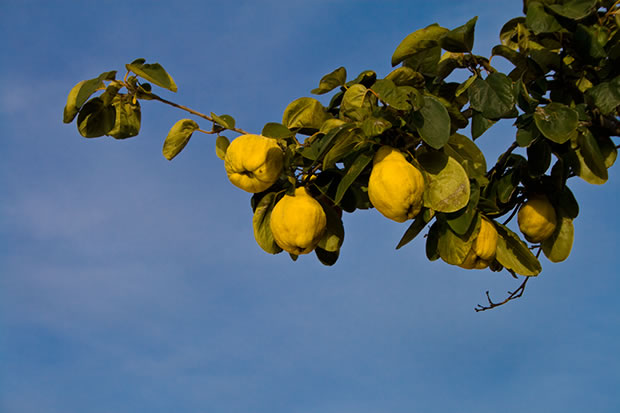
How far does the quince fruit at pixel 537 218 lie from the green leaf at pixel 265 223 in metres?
0.97

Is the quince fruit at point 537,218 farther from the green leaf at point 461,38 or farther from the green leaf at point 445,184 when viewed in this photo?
the green leaf at point 461,38

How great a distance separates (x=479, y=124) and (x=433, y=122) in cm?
23

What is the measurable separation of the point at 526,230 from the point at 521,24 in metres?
0.80

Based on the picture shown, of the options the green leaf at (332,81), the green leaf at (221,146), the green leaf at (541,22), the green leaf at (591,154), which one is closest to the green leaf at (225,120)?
the green leaf at (221,146)

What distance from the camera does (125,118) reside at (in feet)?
8.46

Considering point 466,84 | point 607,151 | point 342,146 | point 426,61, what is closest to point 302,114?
point 342,146

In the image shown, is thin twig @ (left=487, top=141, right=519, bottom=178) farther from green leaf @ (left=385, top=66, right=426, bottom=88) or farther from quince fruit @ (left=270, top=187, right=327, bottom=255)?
quince fruit @ (left=270, top=187, right=327, bottom=255)

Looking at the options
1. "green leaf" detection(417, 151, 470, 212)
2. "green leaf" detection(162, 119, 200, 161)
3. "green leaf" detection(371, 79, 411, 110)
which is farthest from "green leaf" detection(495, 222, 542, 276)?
"green leaf" detection(162, 119, 200, 161)

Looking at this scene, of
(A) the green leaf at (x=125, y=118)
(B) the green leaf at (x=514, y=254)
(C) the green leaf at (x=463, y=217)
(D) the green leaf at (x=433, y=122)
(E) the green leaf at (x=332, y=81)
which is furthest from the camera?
(A) the green leaf at (x=125, y=118)

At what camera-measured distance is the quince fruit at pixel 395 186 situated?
80.1 inches

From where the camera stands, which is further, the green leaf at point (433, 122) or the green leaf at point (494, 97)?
the green leaf at point (494, 97)

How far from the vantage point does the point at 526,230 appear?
2.54 meters

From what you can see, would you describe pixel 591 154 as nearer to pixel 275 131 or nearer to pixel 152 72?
pixel 275 131

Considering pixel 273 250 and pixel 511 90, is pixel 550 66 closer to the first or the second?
pixel 511 90
